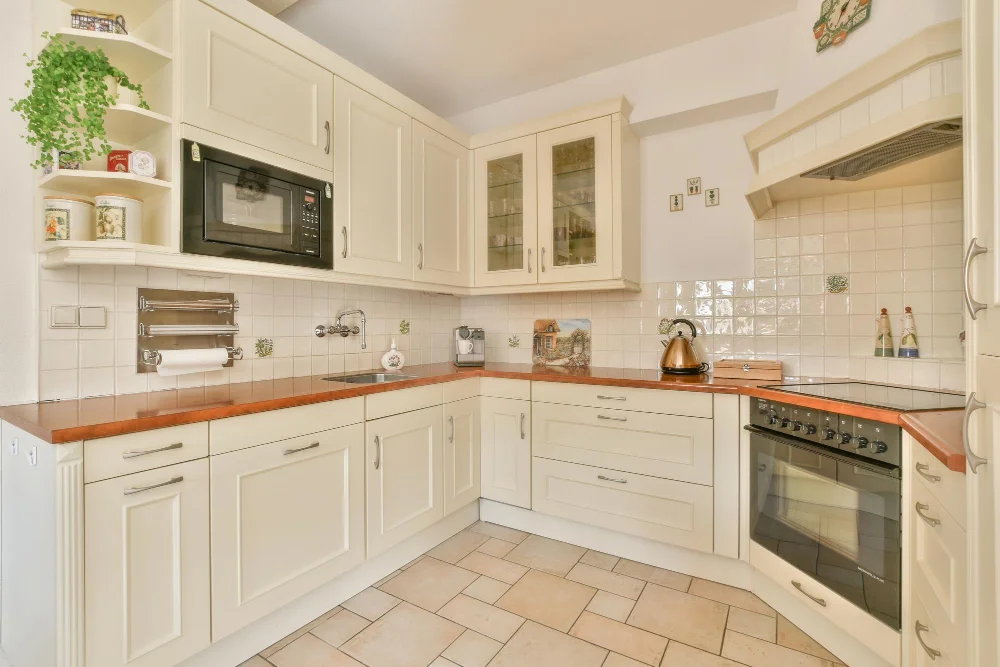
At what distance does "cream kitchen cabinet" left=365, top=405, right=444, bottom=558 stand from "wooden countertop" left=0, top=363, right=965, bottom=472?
19 centimetres

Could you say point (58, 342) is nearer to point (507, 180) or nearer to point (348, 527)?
point (348, 527)

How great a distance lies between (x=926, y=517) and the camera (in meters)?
1.16

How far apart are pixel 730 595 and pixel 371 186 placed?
250 cm

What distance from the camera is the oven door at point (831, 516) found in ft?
4.61

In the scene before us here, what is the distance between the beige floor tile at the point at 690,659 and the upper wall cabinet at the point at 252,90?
7.73ft

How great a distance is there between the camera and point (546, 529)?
2.51m

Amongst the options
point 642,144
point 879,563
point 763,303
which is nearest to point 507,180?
point 642,144

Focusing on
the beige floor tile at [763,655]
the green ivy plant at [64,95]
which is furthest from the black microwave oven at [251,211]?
the beige floor tile at [763,655]

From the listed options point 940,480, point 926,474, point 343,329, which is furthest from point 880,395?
point 343,329

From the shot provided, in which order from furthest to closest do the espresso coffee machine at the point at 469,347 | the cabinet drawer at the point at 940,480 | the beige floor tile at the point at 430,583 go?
the espresso coffee machine at the point at 469,347, the beige floor tile at the point at 430,583, the cabinet drawer at the point at 940,480

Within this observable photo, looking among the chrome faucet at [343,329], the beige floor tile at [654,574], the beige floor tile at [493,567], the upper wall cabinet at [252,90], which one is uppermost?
the upper wall cabinet at [252,90]

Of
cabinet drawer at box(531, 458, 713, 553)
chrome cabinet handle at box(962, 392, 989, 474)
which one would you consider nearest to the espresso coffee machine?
cabinet drawer at box(531, 458, 713, 553)

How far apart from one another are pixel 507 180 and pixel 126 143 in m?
1.88

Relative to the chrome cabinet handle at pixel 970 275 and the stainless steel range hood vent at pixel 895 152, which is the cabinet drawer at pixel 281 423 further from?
the stainless steel range hood vent at pixel 895 152
